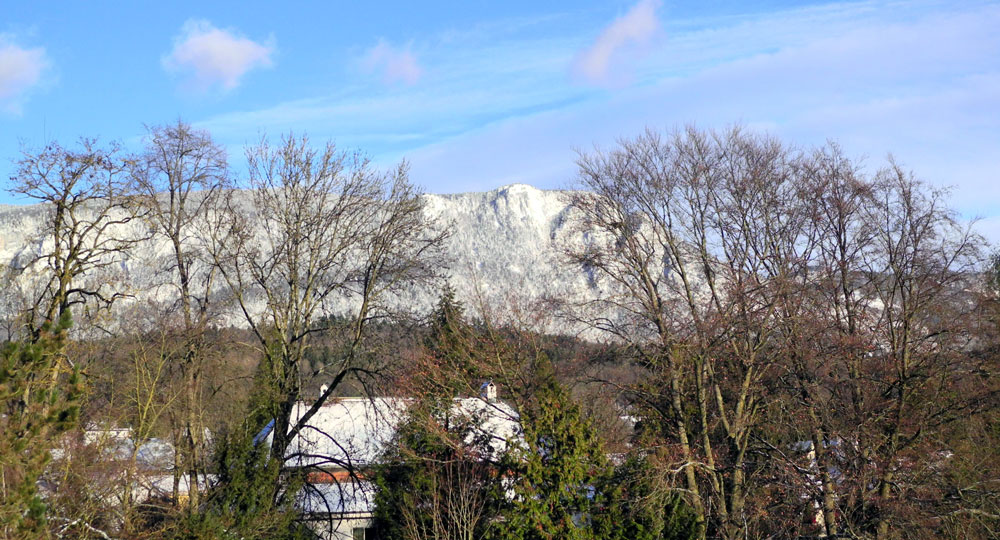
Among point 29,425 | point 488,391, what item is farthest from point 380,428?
point 29,425

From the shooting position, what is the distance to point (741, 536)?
1919 cm

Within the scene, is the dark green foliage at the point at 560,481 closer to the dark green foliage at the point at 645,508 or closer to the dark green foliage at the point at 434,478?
the dark green foliage at the point at 645,508

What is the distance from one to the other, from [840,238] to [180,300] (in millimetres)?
17347

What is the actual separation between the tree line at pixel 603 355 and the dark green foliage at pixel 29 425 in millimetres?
6280

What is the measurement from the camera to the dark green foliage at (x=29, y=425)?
29.9 feet

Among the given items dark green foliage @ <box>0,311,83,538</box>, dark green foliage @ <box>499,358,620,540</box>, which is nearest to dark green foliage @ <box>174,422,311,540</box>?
dark green foliage @ <box>499,358,620,540</box>

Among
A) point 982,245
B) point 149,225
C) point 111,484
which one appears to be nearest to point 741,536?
point 982,245

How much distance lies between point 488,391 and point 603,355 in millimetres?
3866

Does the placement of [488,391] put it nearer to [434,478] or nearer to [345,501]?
[434,478]

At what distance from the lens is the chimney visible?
21.3 meters

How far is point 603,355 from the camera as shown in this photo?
2111 centimetres

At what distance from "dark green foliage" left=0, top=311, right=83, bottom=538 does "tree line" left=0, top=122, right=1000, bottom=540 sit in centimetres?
628

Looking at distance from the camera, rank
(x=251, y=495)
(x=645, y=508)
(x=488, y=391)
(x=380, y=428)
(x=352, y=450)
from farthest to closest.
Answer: (x=380, y=428) < (x=352, y=450) < (x=488, y=391) < (x=251, y=495) < (x=645, y=508)

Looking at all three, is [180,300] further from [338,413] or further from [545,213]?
[545,213]
